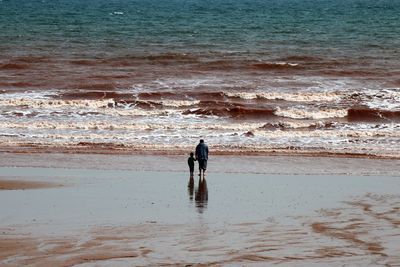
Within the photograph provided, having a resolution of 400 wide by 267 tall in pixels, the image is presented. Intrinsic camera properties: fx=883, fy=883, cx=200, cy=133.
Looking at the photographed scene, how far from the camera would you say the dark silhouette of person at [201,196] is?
17.5 metres

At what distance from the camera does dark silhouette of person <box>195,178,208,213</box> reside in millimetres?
17531

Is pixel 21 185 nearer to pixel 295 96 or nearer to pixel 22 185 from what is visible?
pixel 22 185

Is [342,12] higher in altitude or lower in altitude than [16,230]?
higher

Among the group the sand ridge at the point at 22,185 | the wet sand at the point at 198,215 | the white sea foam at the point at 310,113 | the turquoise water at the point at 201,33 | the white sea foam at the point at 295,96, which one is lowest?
the wet sand at the point at 198,215

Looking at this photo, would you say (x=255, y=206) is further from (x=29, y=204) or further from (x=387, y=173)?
(x=387, y=173)

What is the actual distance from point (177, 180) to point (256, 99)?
55.2 ft

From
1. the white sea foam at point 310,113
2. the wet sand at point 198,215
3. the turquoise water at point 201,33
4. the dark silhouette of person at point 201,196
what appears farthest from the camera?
the turquoise water at point 201,33

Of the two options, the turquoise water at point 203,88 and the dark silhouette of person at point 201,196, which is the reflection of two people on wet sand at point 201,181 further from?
the turquoise water at point 203,88

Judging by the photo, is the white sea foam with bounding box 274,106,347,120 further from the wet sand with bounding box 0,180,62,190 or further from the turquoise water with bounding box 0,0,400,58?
the turquoise water with bounding box 0,0,400,58

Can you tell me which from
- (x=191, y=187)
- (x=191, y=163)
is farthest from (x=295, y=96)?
(x=191, y=187)

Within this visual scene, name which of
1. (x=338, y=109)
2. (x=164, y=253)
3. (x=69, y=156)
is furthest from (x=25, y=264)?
(x=338, y=109)

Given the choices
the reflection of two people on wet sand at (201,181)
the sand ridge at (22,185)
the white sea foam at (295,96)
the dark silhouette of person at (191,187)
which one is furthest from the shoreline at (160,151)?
the white sea foam at (295,96)

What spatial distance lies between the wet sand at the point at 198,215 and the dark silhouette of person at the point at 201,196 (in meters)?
0.02

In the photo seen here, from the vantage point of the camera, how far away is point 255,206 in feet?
57.3
